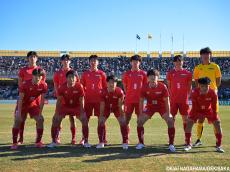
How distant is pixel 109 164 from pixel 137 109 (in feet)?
10.9

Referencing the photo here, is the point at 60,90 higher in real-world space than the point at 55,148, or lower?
higher

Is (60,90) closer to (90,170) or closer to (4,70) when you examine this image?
(90,170)

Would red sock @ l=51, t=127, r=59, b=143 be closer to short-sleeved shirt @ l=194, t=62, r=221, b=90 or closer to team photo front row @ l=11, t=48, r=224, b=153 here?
team photo front row @ l=11, t=48, r=224, b=153

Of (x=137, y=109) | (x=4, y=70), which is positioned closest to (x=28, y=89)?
(x=137, y=109)

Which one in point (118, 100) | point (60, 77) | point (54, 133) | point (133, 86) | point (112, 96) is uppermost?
point (60, 77)

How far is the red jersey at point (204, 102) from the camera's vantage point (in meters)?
8.40

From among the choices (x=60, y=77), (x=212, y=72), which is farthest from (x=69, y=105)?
(x=212, y=72)

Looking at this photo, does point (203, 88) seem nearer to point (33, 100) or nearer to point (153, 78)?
point (153, 78)

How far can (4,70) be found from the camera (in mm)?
55125

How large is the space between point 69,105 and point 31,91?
1.05 metres

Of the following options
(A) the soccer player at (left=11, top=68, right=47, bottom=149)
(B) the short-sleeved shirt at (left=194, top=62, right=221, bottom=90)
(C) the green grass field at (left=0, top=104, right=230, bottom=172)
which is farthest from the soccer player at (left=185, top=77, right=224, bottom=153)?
(A) the soccer player at (left=11, top=68, right=47, bottom=149)

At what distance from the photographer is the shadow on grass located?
24.2ft

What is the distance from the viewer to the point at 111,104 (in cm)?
→ 920

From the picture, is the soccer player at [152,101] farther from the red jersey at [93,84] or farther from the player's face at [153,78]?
the red jersey at [93,84]
